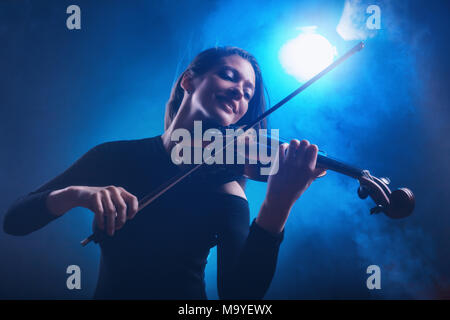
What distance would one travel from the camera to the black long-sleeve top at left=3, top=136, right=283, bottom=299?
30.9 inches

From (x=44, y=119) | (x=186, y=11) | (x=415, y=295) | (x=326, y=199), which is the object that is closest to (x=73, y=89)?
(x=44, y=119)

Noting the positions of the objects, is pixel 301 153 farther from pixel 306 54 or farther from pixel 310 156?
pixel 306 54

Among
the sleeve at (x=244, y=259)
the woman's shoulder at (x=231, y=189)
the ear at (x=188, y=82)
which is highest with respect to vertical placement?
the ear at (x=188, y=82)

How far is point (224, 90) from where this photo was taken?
1.02 metres

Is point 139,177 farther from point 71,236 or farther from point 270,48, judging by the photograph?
point 270,48

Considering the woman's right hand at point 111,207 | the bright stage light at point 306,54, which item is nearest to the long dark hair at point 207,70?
the bright stage light at point 306,54

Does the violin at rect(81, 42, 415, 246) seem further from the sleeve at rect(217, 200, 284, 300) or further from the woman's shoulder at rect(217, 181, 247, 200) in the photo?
the sleeve at rect(217, 200, 284, 300)

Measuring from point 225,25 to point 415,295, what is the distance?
150 cm

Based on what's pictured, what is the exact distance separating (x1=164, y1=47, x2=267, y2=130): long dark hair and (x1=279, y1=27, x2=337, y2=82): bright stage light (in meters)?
0.25

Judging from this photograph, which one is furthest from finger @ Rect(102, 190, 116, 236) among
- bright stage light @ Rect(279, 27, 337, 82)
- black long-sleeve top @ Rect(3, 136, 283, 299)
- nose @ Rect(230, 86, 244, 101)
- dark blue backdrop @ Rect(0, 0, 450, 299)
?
bright stage light @ Rect(279, 27, 337, 82)

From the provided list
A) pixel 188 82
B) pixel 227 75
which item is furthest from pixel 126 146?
pixel 227 75

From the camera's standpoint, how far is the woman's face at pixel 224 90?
1.02 meters

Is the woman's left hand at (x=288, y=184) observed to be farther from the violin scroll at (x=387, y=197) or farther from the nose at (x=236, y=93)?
the nose at (x=236, y=93)

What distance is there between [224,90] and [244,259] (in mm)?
587
